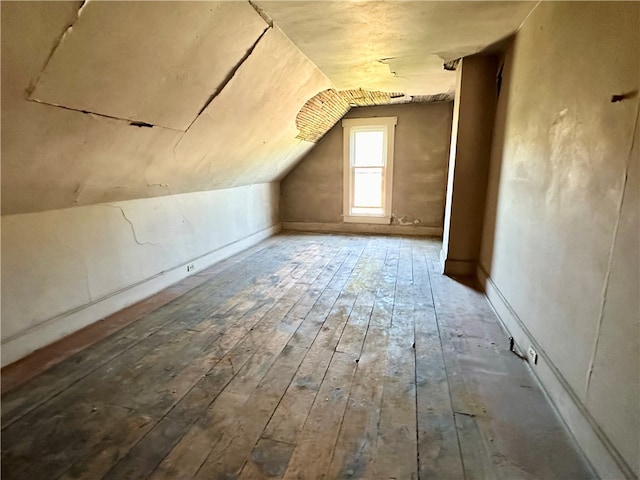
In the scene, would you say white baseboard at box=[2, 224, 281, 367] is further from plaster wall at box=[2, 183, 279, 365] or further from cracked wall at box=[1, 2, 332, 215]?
cracked wall at box=[1, 2, 332, 215]

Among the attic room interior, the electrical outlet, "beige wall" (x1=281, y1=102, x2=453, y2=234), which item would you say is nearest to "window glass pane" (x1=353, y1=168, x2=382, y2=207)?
"beige wall" (x1=281, y1=102, x2=453, y2=234)

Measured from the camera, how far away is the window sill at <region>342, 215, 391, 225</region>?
5.58 meters

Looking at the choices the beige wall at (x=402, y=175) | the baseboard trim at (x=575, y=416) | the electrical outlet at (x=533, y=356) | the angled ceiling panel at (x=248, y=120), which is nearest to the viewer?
the baseboard trim at (x=575, y=416)

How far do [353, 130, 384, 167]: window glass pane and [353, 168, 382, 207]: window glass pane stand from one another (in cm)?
12

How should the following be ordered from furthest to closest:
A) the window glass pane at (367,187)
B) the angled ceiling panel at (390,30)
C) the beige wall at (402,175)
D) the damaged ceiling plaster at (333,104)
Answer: the window glass pane at (367,187) → the beige wall at (402,175) → the damaged ceiling plaster at (333,104) → the angled ceiling panel at (390,30)

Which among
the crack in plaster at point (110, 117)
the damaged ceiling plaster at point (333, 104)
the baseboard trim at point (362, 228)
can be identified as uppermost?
the damaged ceiling plaster at point (333, 104)

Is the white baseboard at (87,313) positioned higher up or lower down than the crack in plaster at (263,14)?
lower down

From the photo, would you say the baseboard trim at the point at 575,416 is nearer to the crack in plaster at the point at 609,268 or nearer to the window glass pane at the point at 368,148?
the crack in plaster at the point at 609,268

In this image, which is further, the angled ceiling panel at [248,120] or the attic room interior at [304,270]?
the angled ceiling panel at [248,120]

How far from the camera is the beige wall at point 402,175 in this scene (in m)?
5.17

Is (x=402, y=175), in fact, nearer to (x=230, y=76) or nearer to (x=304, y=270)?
(x=304, y=270)

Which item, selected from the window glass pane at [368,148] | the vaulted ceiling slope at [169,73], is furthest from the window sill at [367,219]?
the vaulted ceiling slope at [169,73]

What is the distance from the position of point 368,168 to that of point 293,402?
4.52m

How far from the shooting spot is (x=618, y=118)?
126cm
